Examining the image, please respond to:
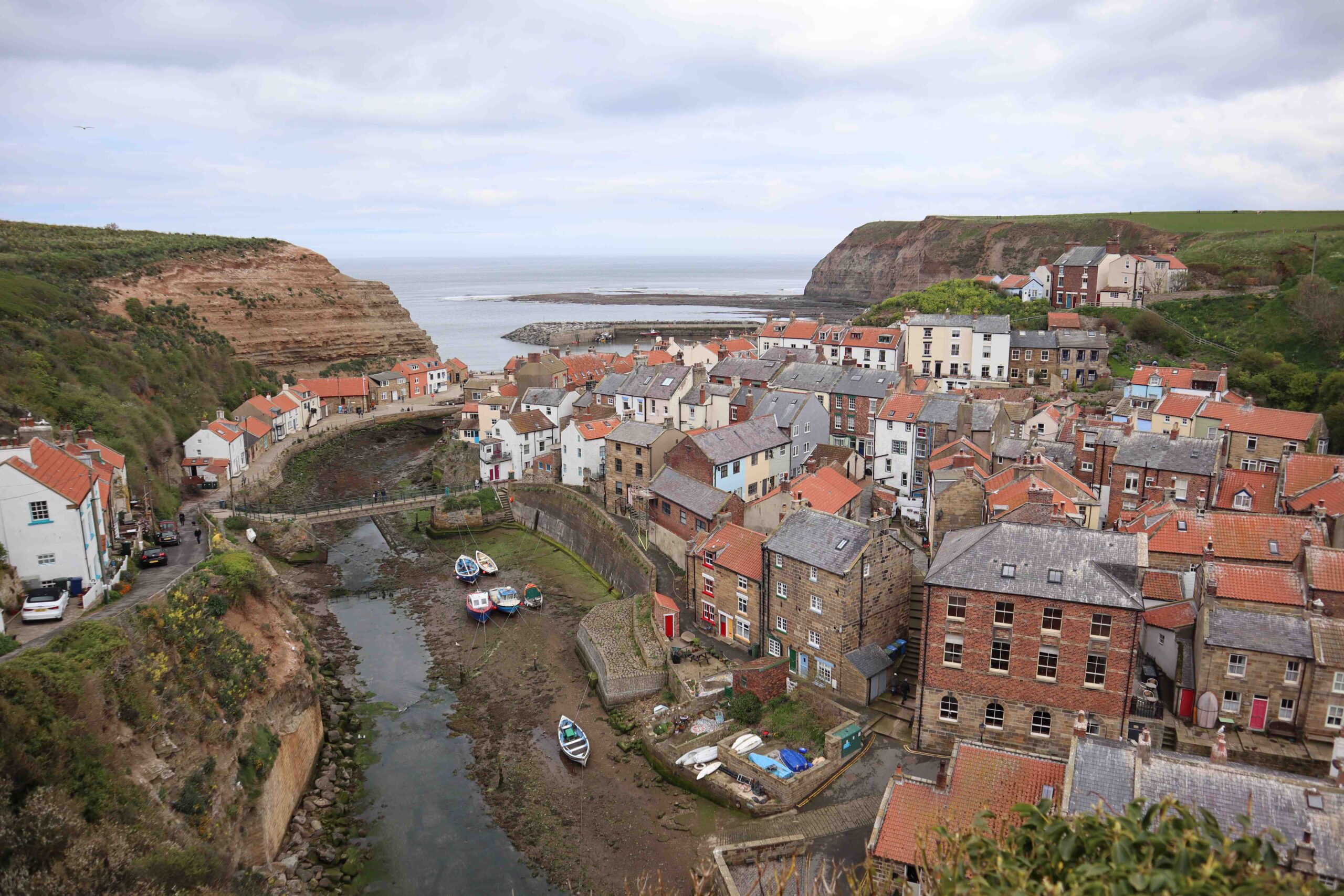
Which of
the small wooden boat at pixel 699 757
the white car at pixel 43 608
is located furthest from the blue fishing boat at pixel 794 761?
the white car at pixel 43 608

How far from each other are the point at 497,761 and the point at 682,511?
15211 mm

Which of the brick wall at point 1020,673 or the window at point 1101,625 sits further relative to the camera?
the brick wall at point 1020,673

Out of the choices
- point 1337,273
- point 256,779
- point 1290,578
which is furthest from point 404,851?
point 1337,273

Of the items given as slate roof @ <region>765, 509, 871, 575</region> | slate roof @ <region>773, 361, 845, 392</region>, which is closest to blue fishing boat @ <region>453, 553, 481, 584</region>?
slate roof @ <region>765, 509, 871, 575</region>

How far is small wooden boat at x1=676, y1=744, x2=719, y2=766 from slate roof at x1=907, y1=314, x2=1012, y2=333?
5311 cm

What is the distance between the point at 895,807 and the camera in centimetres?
1906

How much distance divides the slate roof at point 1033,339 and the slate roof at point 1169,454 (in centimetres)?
3045

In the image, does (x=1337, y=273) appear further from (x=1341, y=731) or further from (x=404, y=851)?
(x=404, y=851)

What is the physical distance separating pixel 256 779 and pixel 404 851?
4.69 m

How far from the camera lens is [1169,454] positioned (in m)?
37.8

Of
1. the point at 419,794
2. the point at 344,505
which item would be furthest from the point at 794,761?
the point at 344,505

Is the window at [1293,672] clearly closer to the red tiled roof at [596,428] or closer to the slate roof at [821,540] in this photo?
the slate roof at [821,540]

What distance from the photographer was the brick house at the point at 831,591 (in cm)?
2759

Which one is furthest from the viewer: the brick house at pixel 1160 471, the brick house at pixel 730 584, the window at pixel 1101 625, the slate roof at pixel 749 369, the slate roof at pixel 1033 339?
the slate roof at pixel 1033 339
